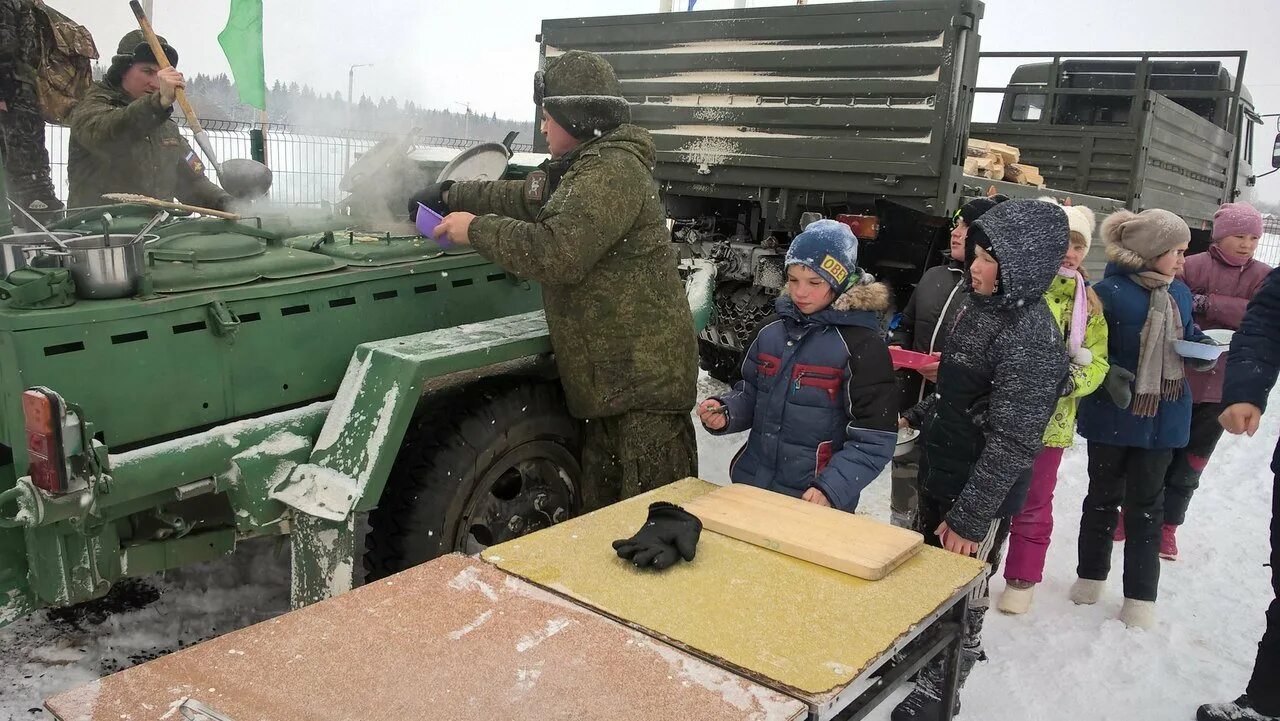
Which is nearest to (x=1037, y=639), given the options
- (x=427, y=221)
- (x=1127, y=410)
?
(x=1127, y=410)

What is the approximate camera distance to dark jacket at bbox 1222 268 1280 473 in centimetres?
298

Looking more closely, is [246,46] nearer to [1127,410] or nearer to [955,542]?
[955,542]

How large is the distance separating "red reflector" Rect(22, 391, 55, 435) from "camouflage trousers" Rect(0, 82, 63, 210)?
101 inches

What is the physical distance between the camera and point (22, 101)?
4.64 metres

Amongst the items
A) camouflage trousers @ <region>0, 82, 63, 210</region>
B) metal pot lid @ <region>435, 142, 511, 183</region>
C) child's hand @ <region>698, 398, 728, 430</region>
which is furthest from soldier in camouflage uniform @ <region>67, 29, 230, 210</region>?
child's hand @ <region>698, 398, 728, 430</region>

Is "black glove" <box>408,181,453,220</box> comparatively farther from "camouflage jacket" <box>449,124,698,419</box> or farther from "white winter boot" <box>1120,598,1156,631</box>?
"white winter boot" <box>1120,598,1156,631</box>

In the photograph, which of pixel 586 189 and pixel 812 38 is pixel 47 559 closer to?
pixel 586 189

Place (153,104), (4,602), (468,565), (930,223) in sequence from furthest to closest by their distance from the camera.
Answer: (930,223) → (153,104) → (4,602) → (468,565)

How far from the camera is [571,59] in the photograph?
131 inches

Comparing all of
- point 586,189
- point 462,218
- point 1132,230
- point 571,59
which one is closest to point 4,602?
point 462,218

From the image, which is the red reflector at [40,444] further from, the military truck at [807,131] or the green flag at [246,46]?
the military truck at [807,131]

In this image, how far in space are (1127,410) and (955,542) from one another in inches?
55.3

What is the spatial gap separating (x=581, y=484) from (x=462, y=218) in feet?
4.07

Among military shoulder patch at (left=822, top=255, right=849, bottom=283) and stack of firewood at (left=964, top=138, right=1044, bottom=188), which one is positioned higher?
stack of firewood at (left=964, top=138, right=1044, bottom=188)
